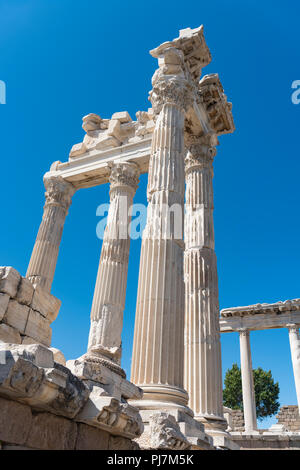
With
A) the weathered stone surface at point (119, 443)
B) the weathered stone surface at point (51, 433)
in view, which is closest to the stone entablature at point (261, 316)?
the weathered stone surface at point (119, 443)

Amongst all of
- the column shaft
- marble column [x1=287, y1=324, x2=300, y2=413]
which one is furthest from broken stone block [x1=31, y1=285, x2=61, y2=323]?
marble column [x1=287, y1=324, x2=300, y2=413]

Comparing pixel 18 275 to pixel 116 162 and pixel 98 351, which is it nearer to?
pixel 98 351

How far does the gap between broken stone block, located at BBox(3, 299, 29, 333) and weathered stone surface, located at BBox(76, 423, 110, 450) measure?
10.1 ft

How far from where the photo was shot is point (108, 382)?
19.5 ft

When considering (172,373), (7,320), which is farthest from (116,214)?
(7,320)

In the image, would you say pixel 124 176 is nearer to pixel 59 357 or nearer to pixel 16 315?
pixel 16 315

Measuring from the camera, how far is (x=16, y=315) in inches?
290

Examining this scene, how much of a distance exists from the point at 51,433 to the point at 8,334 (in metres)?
3.25

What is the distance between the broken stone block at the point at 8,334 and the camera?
6.86 meters

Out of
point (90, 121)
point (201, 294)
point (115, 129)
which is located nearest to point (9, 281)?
point (201, 294)

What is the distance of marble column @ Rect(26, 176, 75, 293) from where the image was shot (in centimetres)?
1864

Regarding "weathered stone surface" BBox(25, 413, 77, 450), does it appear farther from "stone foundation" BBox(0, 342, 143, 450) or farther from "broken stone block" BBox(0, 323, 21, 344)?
"broken stone block" BBox(0, 323, 21, 344)

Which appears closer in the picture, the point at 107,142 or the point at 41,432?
the point at 41,432

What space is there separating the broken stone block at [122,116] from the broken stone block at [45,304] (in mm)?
15316
